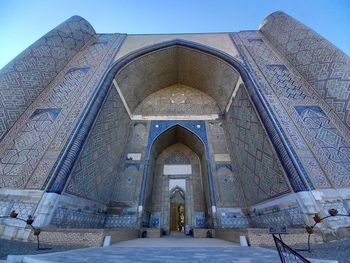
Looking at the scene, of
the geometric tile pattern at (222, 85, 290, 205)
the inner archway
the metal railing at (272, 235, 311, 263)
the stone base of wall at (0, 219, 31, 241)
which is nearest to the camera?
the metal railing at (272, 235, 311, 263)

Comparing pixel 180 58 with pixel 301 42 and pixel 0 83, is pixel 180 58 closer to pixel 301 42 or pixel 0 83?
pixel 301 42

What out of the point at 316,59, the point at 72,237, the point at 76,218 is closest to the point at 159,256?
the point at 72,237

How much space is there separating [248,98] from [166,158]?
4.52 m

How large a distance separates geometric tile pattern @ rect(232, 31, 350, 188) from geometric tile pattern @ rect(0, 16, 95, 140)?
6.40 meters

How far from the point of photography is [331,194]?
3.51 metres

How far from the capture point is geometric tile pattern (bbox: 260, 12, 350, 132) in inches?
184

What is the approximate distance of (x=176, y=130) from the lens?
8.19 m

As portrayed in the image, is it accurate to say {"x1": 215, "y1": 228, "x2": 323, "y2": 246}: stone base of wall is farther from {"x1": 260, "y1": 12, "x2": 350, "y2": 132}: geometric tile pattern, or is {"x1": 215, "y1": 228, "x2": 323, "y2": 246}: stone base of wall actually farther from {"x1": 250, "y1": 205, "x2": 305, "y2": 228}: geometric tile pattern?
{"x1": 260, "y1": 12, "x2": 350, "y2": 132}: geometric tile pattern

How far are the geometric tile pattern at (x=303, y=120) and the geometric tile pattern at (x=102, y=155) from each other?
4.81 m

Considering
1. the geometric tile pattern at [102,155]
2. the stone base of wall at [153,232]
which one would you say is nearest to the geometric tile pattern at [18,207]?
the geometric tile pattern at [102,155]

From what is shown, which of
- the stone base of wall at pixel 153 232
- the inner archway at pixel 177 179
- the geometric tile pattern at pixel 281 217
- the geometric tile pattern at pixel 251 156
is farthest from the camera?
the inner archway at pixel 177 179

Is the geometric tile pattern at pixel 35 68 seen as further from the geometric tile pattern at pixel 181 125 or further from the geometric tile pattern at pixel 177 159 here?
the geometric tile pattern at pixel 177 159

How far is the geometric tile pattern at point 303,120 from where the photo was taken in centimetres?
383

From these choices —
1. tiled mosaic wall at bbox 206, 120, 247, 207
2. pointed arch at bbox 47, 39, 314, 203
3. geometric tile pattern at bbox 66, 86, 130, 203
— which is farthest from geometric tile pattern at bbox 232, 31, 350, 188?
geometric tile pattern at bbox 66, 86, 130, 203
